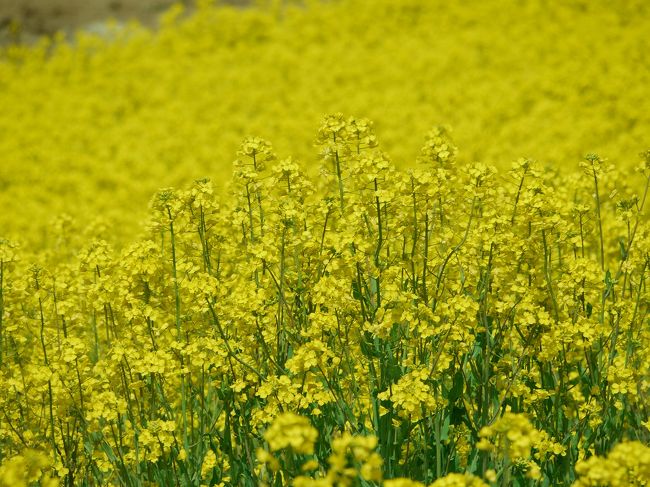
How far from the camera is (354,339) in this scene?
14.4 feet

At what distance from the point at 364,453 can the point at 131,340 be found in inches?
82.0

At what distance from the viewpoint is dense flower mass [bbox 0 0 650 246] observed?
11656 millimetres

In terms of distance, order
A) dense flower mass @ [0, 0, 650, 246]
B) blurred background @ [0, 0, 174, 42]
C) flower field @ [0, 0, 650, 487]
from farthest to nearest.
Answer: blurred background @ [0, 0, 174, 42] < dense flower mass @ [0, 0, 650, 246] < flower field @ [0, 0, 650, 487]

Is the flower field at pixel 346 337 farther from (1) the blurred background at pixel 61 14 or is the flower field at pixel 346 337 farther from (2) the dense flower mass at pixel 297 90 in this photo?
(1) the blurred background at pixel 61 14

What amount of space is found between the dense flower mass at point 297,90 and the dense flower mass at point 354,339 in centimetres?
546

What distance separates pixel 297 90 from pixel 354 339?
1075cm

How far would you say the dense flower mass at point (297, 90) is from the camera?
38.2 ft

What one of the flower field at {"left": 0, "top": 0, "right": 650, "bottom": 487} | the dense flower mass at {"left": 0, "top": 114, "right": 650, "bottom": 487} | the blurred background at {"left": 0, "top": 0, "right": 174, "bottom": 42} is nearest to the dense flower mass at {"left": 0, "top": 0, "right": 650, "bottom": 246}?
the blurred background at {"left": 0, "top": 0, "right": 174, "bottom": 42}

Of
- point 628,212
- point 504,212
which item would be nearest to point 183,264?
point 504,212

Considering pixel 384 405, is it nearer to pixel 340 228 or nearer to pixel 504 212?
pixel 340 228

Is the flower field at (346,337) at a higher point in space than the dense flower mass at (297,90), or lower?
lower

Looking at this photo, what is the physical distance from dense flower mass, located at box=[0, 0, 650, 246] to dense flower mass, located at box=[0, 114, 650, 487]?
5.46 m

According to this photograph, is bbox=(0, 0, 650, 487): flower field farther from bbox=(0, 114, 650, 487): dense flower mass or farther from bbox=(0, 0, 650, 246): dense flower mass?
bbox=(0, 0, 650, 246): dense flower mass

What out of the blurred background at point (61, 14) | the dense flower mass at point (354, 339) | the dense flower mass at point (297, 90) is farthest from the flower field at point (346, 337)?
the blurred background at point (61, 14)
